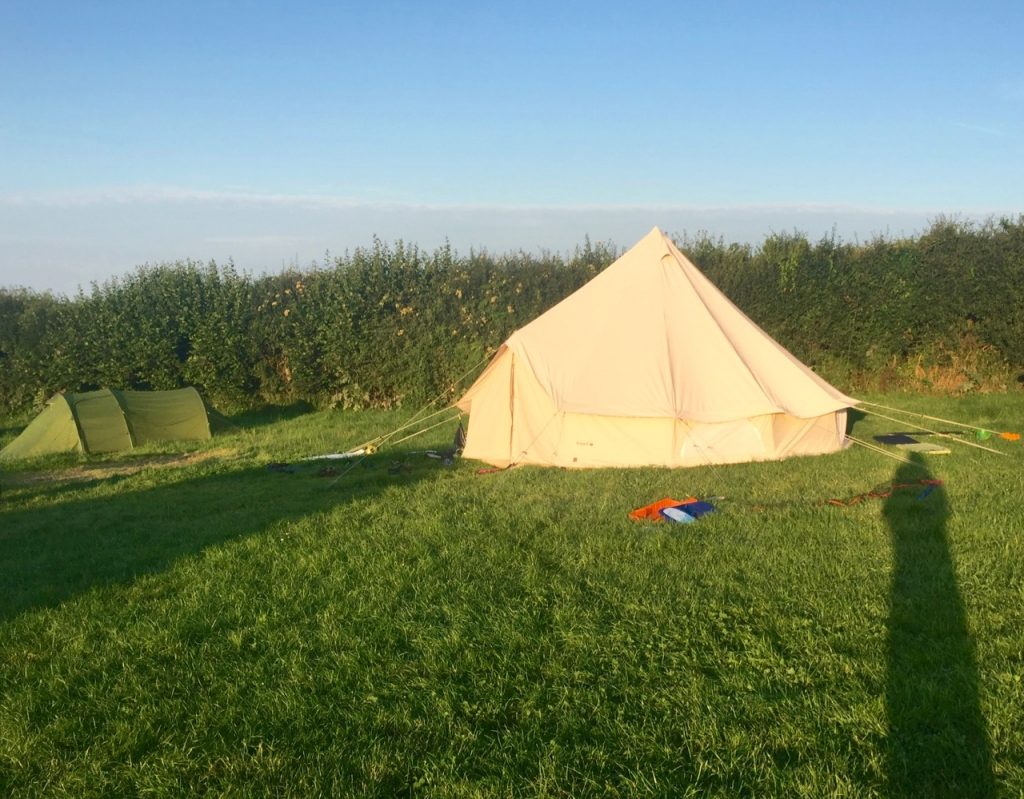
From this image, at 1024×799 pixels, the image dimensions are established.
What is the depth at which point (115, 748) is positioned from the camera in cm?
312

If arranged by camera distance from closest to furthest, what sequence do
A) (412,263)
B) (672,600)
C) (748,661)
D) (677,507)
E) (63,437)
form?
(748,661) < (672,600) < (677,507) < (63,437) < (412,263)

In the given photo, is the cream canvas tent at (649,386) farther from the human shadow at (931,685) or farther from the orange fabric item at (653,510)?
the human shadow at (931,685)

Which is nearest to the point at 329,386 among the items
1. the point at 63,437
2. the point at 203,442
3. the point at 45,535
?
the point at 203,442

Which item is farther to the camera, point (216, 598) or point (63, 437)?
point (63, 437)

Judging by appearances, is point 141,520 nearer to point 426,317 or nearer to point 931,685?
point 931,685

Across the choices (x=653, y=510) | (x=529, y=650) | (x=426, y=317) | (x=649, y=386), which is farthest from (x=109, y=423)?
(x=529, y=650)

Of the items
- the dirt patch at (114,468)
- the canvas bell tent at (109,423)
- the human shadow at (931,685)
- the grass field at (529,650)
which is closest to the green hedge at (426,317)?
the canvas bell tent at (109,423)

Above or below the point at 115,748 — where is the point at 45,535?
below

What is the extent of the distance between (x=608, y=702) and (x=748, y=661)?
0.69m

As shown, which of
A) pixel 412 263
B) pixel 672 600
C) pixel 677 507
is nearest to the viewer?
pixel 672 600

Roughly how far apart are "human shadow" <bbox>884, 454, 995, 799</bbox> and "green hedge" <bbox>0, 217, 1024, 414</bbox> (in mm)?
10080

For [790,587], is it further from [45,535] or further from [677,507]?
[45,535]

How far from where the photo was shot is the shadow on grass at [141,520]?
213 inches

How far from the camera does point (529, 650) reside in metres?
3.81
